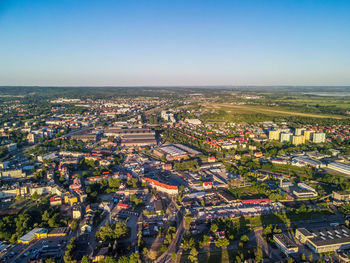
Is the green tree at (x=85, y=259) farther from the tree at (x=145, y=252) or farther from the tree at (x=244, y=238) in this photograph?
the tree at (x=244, y=238)

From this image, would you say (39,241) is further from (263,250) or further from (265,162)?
(265,162)

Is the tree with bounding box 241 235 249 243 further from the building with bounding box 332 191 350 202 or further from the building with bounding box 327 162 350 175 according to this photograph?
the building with bounding box 327 162 350 175

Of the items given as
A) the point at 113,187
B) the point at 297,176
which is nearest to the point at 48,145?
the point at 113,187

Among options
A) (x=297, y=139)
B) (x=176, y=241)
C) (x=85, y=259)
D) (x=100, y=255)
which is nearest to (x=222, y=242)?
(x=176, y=241)

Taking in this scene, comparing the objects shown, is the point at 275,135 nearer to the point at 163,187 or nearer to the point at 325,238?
the point at 163,187

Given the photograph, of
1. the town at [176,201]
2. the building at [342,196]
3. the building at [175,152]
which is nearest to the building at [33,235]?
the town at [176,201]

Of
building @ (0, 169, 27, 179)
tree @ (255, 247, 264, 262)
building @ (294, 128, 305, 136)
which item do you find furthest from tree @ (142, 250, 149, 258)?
building @ (294, 128, 305, 136)
